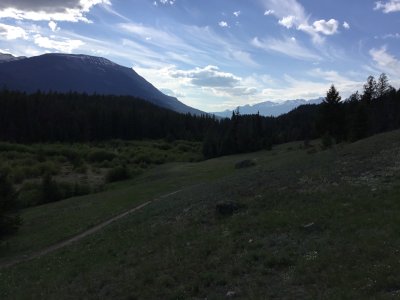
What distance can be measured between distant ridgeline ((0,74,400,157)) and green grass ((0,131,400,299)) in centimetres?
4652

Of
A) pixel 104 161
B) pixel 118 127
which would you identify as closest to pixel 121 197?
pixel 104 161

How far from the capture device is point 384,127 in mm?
106500

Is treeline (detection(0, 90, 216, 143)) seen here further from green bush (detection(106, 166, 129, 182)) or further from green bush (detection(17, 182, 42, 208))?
green bush (detection(17, 182, 42, 208))

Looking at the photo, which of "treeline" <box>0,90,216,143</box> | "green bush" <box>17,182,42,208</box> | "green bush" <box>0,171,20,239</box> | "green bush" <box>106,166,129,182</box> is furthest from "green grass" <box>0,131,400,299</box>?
"treeline" <box>0,90,216,143</box>

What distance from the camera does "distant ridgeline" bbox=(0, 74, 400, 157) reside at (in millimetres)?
74812

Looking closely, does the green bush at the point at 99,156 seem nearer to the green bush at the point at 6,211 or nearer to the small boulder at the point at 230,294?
the green bush at the point at 6,211

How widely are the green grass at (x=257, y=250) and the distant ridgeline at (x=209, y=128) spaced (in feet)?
153

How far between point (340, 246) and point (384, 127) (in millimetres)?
101408

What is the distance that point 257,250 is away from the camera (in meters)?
15.6

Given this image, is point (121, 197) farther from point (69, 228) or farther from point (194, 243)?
point (194, 243)

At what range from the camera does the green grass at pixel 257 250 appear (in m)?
12.2

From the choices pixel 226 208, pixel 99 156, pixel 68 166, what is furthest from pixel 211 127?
pixel 226 208

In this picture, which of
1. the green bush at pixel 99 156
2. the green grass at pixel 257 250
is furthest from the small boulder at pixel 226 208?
the green bush at pixel 99 156

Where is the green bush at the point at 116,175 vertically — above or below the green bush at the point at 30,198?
above
